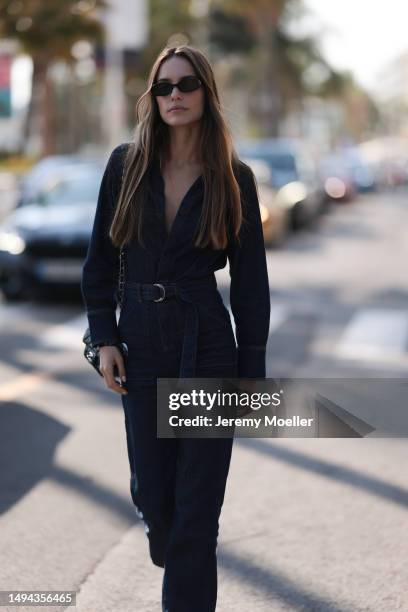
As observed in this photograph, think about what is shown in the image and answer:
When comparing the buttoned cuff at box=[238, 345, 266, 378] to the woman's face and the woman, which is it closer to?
the woman

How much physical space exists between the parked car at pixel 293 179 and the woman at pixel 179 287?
1876 centimetres

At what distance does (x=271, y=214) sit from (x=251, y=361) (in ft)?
55.4

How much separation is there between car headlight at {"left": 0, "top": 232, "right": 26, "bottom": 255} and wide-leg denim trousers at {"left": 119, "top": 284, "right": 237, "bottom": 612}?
970cm

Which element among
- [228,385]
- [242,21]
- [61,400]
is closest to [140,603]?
[228,385]

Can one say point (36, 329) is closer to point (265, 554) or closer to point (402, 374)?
point (402, 374)

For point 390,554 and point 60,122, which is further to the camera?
point 60,122

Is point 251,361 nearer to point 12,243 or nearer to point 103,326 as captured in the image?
point 103,326

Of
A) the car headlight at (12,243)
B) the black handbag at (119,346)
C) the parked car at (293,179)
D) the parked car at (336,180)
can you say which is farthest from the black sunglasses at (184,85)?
the parked car at (336,180)

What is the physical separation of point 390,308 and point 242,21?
43.8 metres

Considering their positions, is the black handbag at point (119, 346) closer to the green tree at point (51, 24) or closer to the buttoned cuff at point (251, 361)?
the buttoned cuff at point (251, 361)

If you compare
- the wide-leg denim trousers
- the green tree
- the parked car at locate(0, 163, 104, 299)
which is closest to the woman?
the wide-leg denim trousers

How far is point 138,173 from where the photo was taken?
3.34m

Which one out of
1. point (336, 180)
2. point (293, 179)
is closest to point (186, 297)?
point (293, 179)

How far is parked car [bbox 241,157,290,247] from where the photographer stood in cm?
1975
